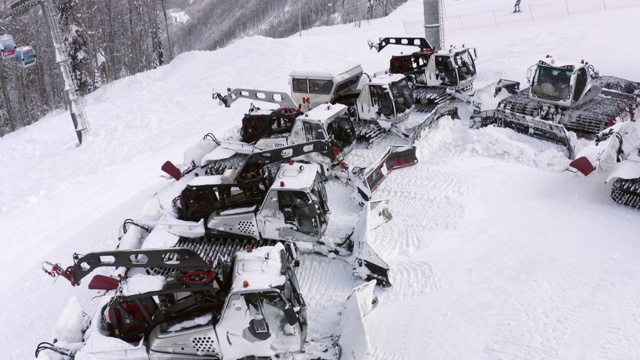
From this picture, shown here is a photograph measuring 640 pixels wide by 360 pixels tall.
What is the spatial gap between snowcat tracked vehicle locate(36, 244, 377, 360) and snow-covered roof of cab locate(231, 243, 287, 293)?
0.01 metres

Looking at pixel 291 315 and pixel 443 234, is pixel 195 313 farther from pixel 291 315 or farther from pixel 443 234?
pixel 443 234

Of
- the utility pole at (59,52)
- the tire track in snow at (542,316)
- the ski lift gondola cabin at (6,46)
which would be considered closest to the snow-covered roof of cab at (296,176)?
the tire track in snow at (542,316)

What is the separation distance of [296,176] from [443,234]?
3.36 meters

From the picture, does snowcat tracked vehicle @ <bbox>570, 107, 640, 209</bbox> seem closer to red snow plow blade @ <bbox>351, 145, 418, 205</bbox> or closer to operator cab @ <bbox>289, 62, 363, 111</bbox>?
red snow plow blade @ <bbox>351, 145, 418, 205</bbox>

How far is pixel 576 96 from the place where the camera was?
611 inches

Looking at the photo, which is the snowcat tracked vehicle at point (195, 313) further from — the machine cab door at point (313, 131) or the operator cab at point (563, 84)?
the operator cab at point (563, 84)

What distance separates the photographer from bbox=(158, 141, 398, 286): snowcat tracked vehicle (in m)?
9.85

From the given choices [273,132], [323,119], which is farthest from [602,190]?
[273,132]

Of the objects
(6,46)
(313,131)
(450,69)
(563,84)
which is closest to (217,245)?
(313,131)

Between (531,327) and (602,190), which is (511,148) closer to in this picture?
(602,190)

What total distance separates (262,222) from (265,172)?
2.13 metres

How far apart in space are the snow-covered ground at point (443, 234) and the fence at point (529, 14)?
9.79 m

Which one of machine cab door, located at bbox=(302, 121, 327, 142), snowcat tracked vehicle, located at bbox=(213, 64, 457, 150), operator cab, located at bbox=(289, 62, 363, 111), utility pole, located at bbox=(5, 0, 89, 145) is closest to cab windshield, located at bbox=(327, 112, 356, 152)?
snowcat tracked vehicle, located at bbox=(213, 64, 457, 150)

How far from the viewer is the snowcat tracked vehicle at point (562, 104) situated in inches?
577
